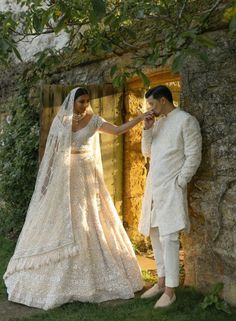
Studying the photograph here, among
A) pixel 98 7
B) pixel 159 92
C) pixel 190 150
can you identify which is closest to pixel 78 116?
pixel 159 92

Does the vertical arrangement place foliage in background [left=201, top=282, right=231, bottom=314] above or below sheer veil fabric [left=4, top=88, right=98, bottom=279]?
below

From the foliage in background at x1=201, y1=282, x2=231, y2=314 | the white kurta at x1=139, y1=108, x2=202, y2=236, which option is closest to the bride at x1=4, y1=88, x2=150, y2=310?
the white kurta at x1=139, y1=108, x2=202, y2=236

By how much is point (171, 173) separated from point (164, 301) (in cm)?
99

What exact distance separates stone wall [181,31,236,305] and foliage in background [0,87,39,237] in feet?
8.89

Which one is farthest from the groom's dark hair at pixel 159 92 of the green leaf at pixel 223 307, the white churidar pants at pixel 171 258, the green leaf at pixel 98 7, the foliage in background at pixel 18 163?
the foliage in background at pixel 18 163

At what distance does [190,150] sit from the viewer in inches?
133

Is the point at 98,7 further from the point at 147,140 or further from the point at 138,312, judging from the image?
the point at 138,312

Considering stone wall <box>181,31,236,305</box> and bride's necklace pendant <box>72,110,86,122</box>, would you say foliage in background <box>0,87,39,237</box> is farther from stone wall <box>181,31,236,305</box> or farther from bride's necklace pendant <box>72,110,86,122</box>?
stone wall <box>181,31,236,305</box>

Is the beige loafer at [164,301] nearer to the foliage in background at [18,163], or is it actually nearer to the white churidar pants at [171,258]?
the white churidar pants at [171,258]

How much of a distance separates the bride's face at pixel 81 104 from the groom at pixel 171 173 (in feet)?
2.05

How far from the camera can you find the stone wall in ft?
11.4

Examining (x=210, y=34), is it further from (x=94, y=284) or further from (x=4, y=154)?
(x=4, y=154)

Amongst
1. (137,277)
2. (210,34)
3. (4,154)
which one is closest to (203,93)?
(210,34)

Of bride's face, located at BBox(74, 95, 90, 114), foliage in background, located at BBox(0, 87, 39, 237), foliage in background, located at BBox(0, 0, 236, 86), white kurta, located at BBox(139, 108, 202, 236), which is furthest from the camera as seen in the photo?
foliage in background, located at BBox(0, 87, 39, 237)
